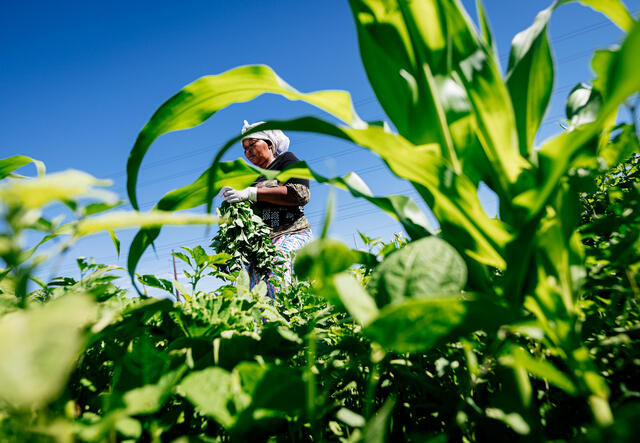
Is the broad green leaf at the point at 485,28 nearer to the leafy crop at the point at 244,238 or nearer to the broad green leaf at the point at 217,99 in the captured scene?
the broad green leaf at the point at 217,99

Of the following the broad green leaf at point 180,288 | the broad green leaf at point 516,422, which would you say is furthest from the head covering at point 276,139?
the broad green leaf at point 516,422

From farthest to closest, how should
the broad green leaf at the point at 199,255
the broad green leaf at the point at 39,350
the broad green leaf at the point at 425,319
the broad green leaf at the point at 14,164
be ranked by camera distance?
the broad green leaf at the point at 199,255, the broad green leaf at the point at 14,164, the broad green leaf at the point at 425,319, the broad green leaf at the point at 39,350

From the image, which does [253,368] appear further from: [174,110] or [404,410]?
[174,110]

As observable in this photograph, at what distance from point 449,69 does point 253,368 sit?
1.77 feet

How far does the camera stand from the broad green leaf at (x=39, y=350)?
0.20 meters

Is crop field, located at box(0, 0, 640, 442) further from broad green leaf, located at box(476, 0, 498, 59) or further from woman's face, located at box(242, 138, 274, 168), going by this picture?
woman's face, located at box(242, 138, 274, 168)

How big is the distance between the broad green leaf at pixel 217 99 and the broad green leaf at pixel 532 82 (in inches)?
10.9

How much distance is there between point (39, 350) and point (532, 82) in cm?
71

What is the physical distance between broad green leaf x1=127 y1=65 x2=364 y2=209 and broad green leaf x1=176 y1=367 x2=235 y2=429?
41cm

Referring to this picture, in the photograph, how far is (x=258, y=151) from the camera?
12.1 feet

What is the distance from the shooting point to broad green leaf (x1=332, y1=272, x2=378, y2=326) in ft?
0.98

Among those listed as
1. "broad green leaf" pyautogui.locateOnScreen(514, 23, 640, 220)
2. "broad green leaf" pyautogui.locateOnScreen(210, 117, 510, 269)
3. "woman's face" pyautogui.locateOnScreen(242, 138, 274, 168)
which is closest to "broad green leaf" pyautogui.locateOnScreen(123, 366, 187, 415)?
"broad green leaf" pyautogui.locateOnScreen(210, 117, 510, 269)

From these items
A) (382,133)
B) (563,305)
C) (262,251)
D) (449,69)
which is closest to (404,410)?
(563,305)

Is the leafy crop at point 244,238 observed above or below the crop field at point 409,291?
below
